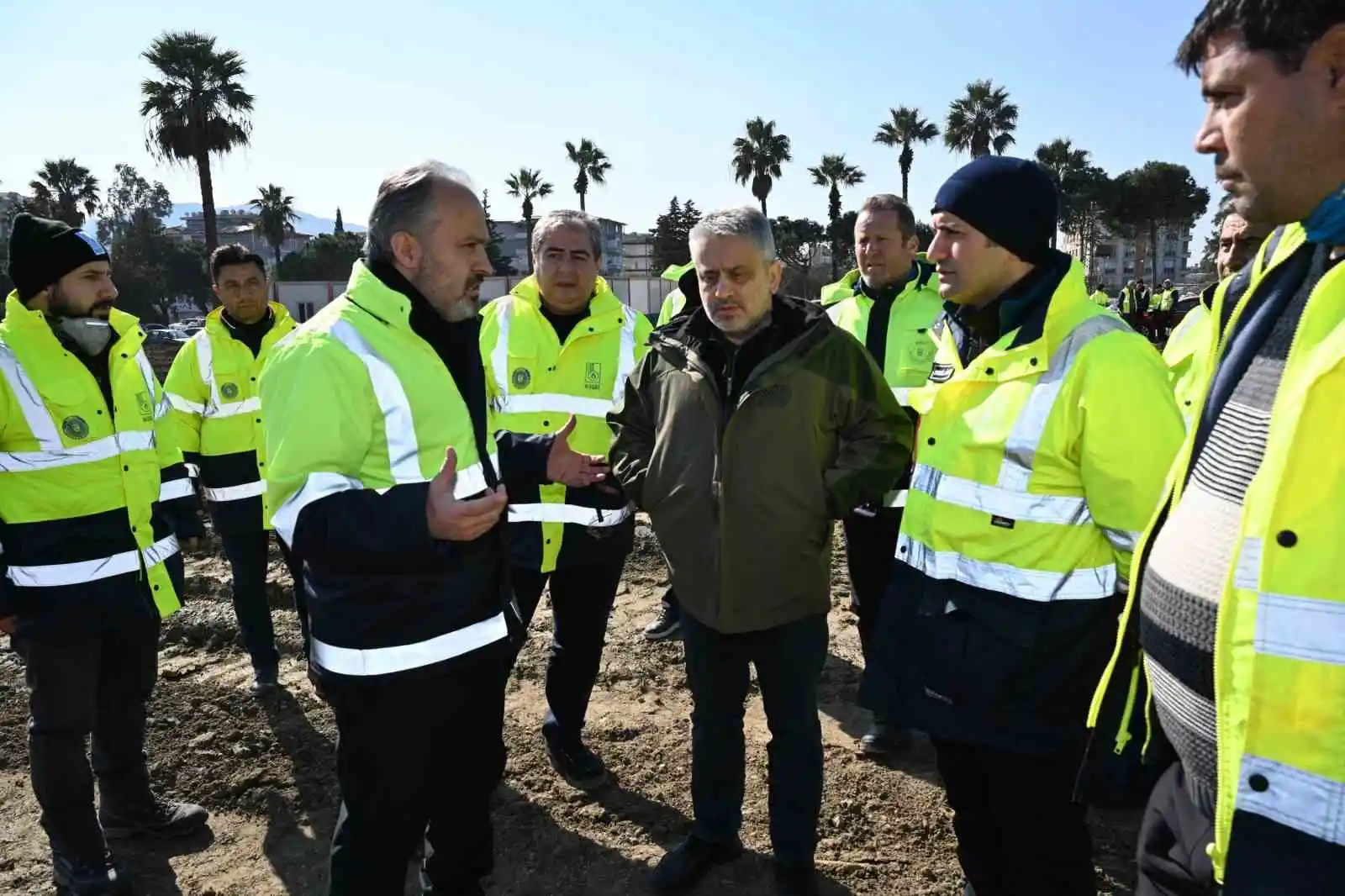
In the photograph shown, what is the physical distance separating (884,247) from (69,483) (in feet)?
11.5

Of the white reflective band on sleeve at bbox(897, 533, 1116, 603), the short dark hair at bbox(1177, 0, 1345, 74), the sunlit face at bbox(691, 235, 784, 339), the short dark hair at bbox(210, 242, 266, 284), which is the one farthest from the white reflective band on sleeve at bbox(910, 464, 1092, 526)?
the short dark hair at bbox(210, 242, 266, 284)

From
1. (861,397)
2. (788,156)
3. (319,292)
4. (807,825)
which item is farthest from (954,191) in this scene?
(788,156)

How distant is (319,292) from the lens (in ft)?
121

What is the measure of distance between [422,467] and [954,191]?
159 cm

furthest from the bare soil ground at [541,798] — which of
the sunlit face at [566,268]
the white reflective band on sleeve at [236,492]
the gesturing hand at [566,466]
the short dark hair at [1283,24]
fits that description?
the short dark hair at [1283,24]

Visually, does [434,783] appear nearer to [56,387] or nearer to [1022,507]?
[1022,507]

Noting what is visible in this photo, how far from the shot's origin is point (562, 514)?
349cm

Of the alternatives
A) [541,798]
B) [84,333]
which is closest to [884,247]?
[541,798]

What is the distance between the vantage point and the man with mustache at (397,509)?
6.47ft

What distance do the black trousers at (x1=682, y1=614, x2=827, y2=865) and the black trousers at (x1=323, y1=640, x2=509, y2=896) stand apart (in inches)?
31.5

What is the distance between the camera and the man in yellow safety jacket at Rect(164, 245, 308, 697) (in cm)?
448

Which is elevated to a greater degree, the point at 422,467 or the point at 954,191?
the point at 954,191

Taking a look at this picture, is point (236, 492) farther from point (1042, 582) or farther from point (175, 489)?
point (1042, 582)

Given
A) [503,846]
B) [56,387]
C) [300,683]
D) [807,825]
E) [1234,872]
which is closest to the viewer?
[1234,872]
